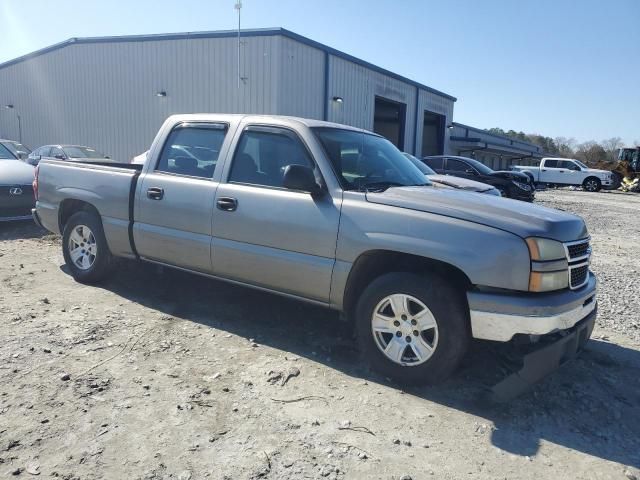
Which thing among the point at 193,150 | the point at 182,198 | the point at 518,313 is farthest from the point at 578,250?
the point at 193,150

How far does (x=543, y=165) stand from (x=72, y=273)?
107 ft

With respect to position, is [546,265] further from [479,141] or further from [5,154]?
[479,141]

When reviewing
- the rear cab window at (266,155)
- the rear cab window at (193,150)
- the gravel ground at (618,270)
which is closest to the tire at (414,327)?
the rear cab window at (266,155)

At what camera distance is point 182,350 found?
4.00 meters

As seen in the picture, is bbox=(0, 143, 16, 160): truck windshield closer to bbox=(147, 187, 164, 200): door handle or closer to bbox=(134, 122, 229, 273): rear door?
bbox=(134, 122, 229, 273): rear door

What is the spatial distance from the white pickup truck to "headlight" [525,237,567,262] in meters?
32.0

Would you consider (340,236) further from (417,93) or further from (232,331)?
(417,93)

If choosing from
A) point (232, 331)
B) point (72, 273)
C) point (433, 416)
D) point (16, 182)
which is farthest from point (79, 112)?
point (433, 416)

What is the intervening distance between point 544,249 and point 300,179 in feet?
5.67

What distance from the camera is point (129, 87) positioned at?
21562mm

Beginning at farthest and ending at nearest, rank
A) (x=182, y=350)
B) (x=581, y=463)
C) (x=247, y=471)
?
(x=182, y=350) < (x=581, y=463) < (x=247, y=471)

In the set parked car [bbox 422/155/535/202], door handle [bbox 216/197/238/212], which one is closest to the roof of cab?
door handle [bbox 216/197/238/212]

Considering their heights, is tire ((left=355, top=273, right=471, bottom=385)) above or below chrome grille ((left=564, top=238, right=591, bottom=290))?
below

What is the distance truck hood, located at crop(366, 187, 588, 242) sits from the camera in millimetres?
3207
